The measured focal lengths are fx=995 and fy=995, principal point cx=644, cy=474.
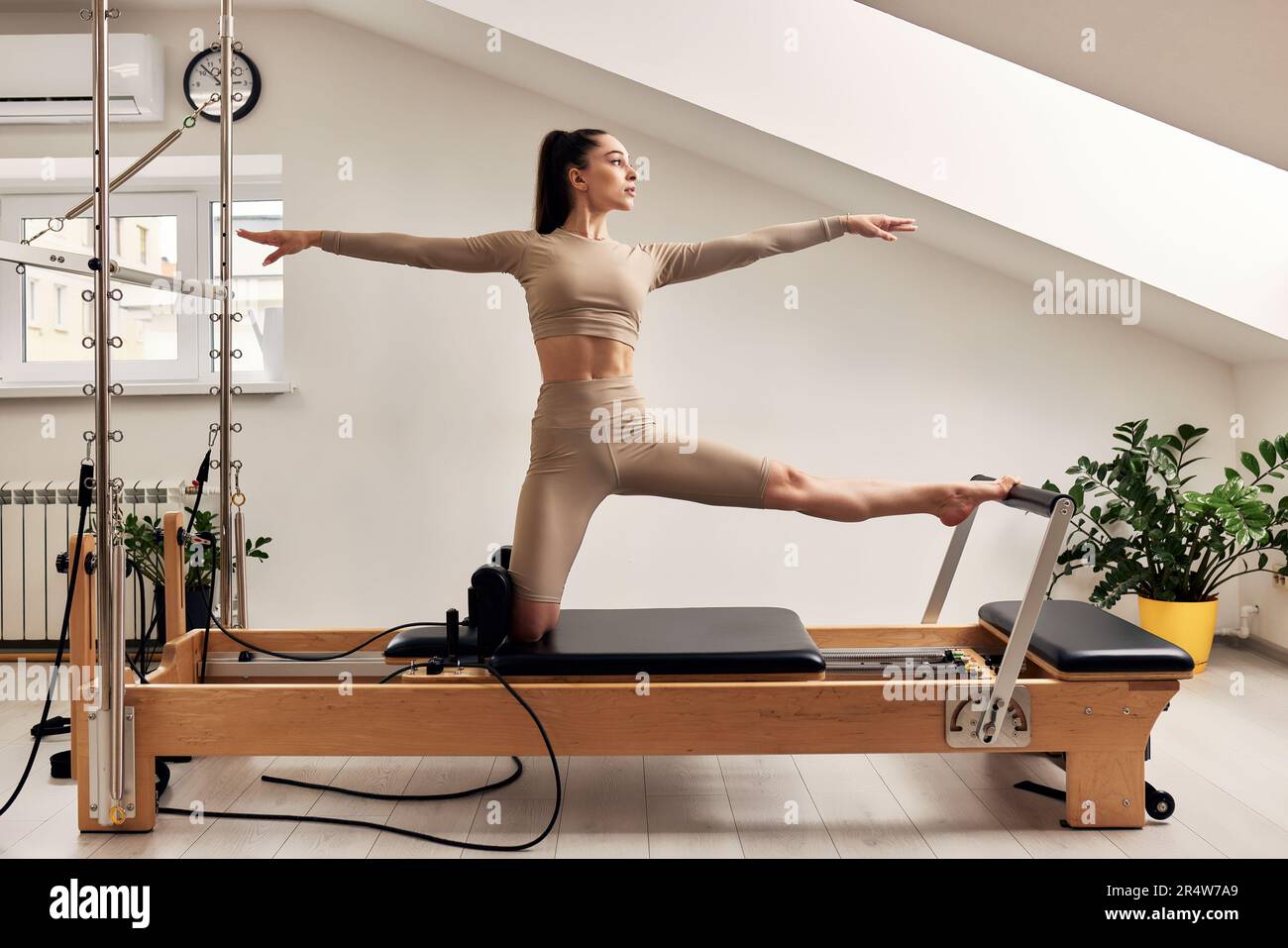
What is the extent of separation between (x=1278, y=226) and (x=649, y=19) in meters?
1.98

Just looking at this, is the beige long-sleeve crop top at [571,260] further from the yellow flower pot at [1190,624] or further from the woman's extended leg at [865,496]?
the yellow flower pot at [1190,624]

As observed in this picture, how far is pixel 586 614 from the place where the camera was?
2494 millimetres

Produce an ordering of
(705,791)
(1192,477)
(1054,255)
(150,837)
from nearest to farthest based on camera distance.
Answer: (150,837), (705,791), (1054,255), (1192,477)

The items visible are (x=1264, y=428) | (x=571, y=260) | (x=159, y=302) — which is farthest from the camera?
(x=159, y=302)

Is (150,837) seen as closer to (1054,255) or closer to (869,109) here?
(869,109)

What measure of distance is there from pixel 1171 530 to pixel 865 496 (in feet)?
6.14

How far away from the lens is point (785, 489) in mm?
2225

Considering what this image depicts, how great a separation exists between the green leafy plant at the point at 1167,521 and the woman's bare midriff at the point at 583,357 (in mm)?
1823

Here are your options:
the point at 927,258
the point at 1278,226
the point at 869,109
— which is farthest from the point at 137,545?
the point at 1278,226

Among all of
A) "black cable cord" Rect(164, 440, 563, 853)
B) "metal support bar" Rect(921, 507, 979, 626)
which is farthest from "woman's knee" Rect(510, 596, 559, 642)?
"metal support bar" Rect(921, 507, 979, 626)

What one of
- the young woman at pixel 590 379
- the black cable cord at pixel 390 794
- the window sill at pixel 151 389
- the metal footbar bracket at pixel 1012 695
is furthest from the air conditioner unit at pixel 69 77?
the metal footbar bracket at pixel 1012 695

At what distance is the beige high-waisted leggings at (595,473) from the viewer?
224cm

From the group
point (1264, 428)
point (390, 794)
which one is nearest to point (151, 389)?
point (390, 794)

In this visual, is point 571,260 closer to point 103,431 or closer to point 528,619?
point 528,619
